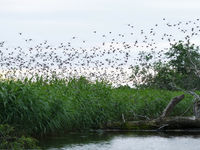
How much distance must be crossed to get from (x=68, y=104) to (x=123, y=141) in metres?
2.29

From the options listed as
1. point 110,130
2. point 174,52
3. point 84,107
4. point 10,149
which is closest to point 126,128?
point 110,130

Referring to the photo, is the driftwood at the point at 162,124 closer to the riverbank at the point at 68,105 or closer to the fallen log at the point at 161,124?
the fallen log at the point at 161,124

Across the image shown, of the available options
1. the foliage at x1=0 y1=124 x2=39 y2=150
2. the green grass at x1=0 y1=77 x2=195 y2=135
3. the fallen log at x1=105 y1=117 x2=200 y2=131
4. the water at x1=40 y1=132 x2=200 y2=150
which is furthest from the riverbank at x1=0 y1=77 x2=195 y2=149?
the foliage at x1=0 y1=124 x2=39 y2=150

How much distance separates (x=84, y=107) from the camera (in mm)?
15727

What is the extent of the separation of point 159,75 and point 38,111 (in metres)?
21.4

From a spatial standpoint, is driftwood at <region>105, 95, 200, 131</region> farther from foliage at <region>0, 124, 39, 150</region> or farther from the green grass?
foliage at <region>0, 124, 39, 150</region>

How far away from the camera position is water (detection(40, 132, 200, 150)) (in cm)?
1242

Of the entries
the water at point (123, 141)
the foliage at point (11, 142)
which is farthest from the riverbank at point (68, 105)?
the foliage at point (11, 142)

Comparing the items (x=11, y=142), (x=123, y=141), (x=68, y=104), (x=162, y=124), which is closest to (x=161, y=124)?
(x=162, y=124)

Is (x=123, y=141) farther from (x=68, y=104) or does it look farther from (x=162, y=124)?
(x=162, y=124)

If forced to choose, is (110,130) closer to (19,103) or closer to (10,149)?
(19,103)

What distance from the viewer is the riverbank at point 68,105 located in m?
12.4

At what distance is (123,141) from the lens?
13719 mm

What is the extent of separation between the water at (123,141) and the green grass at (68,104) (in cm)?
57
